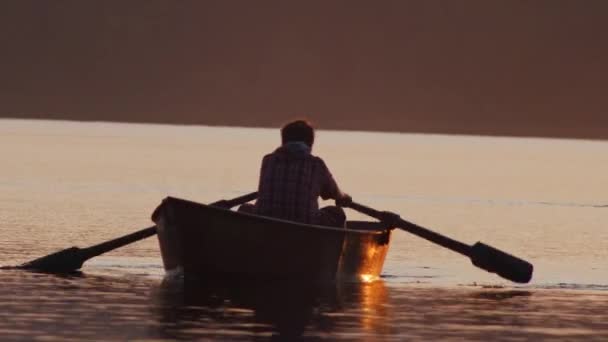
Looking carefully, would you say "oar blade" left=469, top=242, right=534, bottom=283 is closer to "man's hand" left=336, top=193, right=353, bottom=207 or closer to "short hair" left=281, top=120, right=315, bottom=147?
"man's hand" left=336, top=193, right=353, bottom=207

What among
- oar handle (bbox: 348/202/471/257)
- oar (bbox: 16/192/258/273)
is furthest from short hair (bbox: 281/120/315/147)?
oar handle (bbox: 348/202/471/257)

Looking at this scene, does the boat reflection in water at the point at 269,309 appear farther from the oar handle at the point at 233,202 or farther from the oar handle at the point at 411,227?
the oar handle at the point at 233,202

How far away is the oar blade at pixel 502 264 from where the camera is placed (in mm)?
27156

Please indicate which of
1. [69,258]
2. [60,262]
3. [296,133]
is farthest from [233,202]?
[296,133]

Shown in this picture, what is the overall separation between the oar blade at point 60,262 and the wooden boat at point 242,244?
1.93 metres

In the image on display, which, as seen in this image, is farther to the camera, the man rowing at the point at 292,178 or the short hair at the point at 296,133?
the short hair at the point at 296,133

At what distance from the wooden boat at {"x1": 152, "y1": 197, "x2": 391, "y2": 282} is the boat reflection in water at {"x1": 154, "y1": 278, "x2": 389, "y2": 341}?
0.16 metres

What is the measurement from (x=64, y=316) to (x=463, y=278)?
9306mm

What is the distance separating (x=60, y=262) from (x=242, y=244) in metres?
3.62

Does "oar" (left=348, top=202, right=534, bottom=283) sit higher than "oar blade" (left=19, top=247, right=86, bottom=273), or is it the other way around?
"oar" (left=348, top=202, right=534, bottom=283)

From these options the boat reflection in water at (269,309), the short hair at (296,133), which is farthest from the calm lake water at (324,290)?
the short hair at (296,133)

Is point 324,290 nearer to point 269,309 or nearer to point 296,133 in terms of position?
point 296,133

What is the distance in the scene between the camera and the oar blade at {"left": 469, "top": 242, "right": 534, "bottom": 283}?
2716 cm

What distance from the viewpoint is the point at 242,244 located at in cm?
2431
